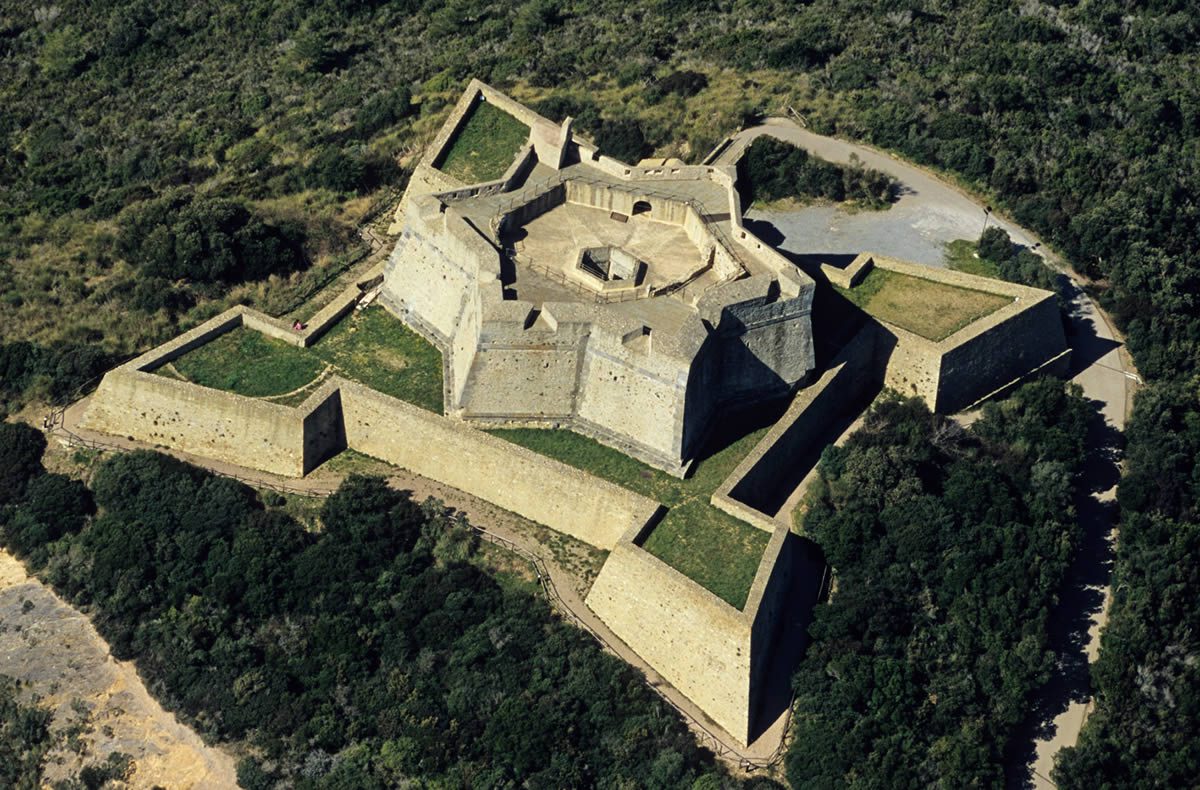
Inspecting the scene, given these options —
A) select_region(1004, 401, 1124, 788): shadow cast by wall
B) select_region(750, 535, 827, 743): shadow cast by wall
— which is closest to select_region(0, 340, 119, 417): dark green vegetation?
select_region(750, 535, 827, 743): shadow cast by wall

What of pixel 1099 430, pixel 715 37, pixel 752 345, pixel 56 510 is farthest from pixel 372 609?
pixel 715 37

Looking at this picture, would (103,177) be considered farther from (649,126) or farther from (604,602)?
(604,602)

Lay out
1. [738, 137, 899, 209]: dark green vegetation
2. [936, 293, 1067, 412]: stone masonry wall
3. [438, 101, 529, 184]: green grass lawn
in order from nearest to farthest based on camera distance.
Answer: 1. [936, 293, 1067, 412]: stone masonry wall
2. [438, 101, 529, 184]: green grass lawn
3. [738, 137, 899, 209]: dark green vegetation

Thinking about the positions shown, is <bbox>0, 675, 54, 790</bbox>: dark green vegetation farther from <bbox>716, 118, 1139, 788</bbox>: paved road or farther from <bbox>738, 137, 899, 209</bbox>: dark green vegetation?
<bbox>738, 137, 899, 209</bbox>: dark green vegetation

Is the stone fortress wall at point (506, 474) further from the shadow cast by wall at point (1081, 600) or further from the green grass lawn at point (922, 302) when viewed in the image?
the green grass lawn at point (922, 302)

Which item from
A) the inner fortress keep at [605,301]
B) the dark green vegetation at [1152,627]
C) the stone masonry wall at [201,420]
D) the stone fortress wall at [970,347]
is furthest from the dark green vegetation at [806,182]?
the stone masonry wall at [201,420]
